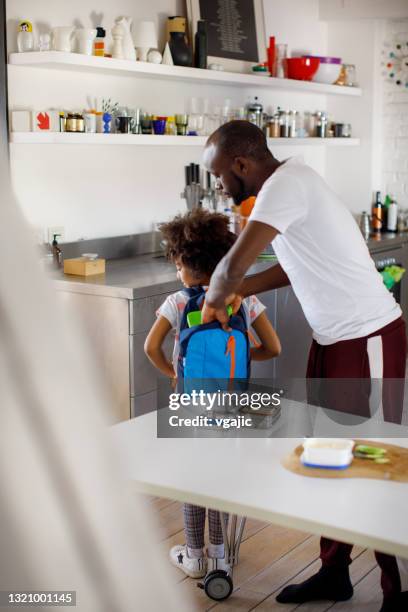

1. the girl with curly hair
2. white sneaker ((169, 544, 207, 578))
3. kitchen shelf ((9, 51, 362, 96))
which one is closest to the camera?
the girl with curly hair

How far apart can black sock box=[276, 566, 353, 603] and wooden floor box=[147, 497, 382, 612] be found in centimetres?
2

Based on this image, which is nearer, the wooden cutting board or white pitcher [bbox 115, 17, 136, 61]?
the wooden cutting board

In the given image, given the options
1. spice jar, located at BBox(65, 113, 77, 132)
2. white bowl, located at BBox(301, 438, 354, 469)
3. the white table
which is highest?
spice jar, located at BBox(65, 113, 77, 132)

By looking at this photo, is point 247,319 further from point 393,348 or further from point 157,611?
point 157,611

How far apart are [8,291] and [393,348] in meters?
2.23

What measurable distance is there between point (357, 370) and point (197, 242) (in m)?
0.60

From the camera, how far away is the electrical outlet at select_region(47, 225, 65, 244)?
3896 mm

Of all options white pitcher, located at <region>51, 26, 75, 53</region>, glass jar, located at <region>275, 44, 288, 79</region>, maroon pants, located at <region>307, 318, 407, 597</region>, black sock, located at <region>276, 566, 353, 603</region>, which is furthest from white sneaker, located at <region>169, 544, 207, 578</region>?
glass jar, located at <region>275, 44, 288, 79</region>

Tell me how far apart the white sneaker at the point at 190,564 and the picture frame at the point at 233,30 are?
2914mm

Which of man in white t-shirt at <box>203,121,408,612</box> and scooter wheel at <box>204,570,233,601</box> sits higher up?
man in white t-shirt at <box>203,121,408,612</box>

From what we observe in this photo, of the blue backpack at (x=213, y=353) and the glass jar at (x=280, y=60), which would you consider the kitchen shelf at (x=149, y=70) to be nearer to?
the glass jar at (x=280, y=60)

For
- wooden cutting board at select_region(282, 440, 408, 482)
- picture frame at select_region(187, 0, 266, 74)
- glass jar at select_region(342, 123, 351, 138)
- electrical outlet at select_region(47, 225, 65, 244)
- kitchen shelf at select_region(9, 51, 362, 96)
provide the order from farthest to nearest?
1. glass jar at select_region(342, 123, 351, 138)
2. picture frame at select_region(187, 0, 266, 74)
3. electrical outlet at select_region(47, 225, 65, 244)
4. kitchen shelf at select_region(9, 51, 362, 96)
5. wooden cutting board at select_region(282, 440, 408, 482)

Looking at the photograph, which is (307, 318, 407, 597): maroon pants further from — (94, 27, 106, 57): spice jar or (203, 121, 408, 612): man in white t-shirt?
(94, 27, 106, 57): spice jar

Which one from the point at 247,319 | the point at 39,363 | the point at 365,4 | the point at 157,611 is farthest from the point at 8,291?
the point at 365,4
